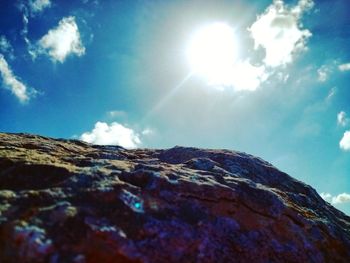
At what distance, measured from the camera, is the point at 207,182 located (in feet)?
43.6

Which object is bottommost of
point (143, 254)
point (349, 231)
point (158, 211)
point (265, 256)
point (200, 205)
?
point (143, 254)

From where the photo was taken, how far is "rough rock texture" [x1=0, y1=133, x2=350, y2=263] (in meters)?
8.27

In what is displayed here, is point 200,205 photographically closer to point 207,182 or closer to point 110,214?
point 207,182

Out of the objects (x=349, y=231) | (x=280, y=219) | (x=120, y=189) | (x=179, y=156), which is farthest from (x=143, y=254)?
(x=349, y=231)

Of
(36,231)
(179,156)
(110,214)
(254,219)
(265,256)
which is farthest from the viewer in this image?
(179,156)

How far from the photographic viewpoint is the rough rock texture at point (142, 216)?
8266 mm

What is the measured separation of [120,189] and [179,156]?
9.26m

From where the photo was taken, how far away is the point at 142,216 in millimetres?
9977

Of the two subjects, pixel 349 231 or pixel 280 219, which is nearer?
pixel 280 219

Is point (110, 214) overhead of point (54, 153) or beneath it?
beneath

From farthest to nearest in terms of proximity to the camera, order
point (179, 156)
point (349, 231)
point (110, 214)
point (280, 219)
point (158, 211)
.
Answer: point (179, 156) → point (349, 231) → point (280, 219) → point (158, 211) → point (110, 214)

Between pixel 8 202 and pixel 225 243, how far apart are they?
22.9ft

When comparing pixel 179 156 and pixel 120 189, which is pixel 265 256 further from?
pixel 179 156

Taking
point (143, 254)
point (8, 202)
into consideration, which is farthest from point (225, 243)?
point (8, 202)
